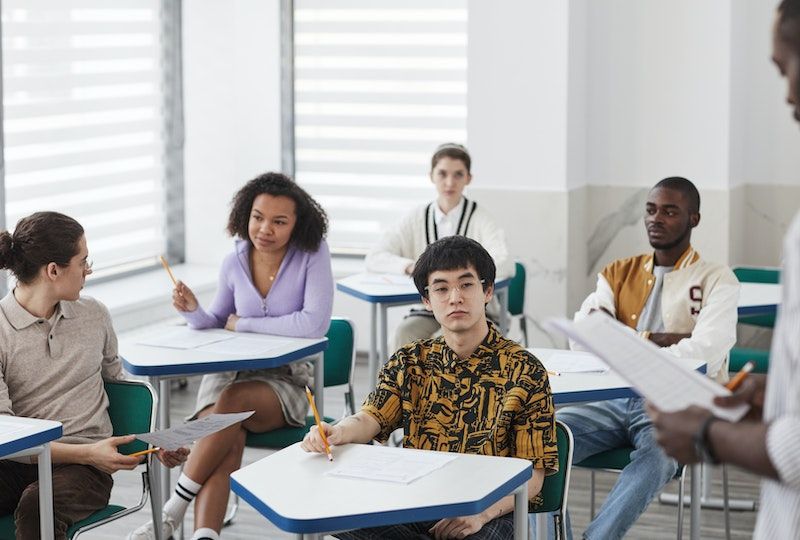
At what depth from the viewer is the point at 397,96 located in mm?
7402

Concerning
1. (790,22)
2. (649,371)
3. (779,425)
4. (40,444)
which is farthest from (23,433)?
(790,22)

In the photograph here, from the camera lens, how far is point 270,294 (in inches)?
177

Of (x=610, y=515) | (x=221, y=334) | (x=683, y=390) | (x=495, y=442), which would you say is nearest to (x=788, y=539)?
(x=683, y=390)

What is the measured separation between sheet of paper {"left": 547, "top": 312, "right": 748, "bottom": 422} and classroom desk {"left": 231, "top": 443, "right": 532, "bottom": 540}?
70cm

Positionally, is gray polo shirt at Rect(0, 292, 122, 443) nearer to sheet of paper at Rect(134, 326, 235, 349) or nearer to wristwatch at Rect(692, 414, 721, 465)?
sheet of paper at Rect(134, 326, 235, 349)

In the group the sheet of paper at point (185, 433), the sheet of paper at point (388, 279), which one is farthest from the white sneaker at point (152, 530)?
the sheet of paper at point (388, 279)

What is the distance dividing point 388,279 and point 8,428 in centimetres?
284

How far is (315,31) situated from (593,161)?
2.07 meters

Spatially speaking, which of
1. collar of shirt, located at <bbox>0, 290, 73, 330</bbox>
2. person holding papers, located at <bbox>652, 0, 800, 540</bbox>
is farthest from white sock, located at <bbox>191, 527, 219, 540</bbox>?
person holding papers, located at <bbox>652, 0, 800, 540</bbox>

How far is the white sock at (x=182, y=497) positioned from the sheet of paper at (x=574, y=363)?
1236 millimetres

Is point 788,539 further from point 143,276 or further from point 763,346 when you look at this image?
point 143,276

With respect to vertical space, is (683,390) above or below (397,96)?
below

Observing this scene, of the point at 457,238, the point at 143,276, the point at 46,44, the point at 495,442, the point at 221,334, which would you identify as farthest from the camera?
the point at 143,276

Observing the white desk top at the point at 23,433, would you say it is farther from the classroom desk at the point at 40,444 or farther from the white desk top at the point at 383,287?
the white desk top at the point at 383,287
